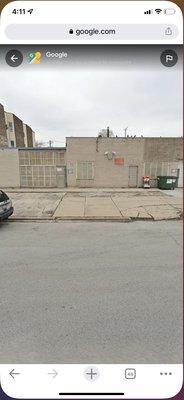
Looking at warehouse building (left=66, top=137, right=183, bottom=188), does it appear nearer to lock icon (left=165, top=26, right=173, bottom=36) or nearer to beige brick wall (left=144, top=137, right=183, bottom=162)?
beige brick wall (left=144, top=137, right=183, bottom=162)

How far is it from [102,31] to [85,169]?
58.8ft

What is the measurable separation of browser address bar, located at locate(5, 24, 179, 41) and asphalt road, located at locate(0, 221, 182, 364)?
8.00 ft

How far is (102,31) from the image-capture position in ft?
5.01

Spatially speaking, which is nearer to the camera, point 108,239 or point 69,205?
point 108,239

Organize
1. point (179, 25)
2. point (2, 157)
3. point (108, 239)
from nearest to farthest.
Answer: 1. point (179, 25)
2. point (108, 239)
3. point (2, 157)

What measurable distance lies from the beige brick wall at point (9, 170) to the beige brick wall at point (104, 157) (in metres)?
4.06

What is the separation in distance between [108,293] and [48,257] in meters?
1.99

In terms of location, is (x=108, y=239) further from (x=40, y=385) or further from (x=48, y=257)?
(x=40, y=385)

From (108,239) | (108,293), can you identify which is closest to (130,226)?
(108,239)

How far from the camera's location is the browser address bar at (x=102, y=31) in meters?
1.52

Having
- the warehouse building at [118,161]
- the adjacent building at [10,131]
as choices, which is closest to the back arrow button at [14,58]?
the warehouse building at [118,161]

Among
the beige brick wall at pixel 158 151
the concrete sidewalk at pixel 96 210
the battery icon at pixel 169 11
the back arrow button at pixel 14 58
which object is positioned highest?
the beige brick wall at pixel 158 151

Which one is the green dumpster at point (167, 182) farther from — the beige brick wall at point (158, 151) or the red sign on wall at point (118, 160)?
the red sign on wall at point (118, 160)

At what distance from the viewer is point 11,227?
27.6 ft
